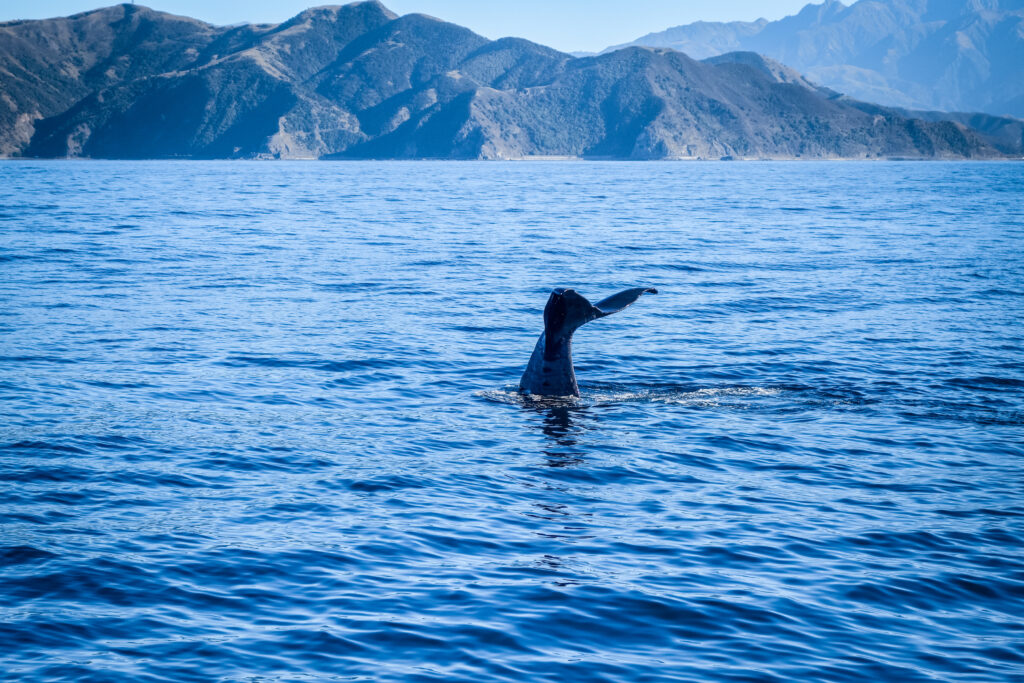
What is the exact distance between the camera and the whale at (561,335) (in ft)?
50.3

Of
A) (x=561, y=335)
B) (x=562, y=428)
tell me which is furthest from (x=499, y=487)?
(x=561, y=335)

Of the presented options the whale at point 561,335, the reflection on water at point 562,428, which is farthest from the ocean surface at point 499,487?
the whale at point 561,335

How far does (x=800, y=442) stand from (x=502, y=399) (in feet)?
16.8

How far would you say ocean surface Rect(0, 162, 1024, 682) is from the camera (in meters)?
7.98

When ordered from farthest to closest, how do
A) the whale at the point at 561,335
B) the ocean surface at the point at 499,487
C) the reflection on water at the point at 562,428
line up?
the whale at the point at 561,335
the reflection on water at the point at 562,428
the ocean surface at the point at 499,487

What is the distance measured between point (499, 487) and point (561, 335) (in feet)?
14.5

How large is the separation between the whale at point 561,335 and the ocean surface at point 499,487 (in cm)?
45

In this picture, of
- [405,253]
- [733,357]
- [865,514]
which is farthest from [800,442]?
[405,253]

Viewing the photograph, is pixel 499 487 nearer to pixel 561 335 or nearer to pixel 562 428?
pixel 562 428

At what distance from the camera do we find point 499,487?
11977 mm

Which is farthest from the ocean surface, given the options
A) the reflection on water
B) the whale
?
the whale

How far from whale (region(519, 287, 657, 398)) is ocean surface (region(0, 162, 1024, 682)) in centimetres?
45

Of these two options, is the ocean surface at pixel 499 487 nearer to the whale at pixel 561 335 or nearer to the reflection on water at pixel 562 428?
the reflection on water at pixel 562 428

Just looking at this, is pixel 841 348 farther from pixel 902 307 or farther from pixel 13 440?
pixel 13 440
